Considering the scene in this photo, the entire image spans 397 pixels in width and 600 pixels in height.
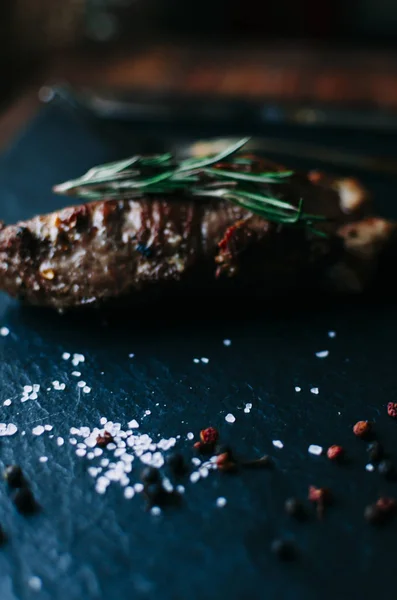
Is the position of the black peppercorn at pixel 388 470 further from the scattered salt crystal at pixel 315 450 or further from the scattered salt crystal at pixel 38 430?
the scattered salt crystal at pixel 38 430

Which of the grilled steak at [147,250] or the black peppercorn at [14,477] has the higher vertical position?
the grilled steak at [147,250]

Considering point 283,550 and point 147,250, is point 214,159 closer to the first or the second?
point 147,250

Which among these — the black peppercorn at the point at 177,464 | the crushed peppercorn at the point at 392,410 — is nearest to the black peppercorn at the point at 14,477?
the black peppercorn at the point at 177,464

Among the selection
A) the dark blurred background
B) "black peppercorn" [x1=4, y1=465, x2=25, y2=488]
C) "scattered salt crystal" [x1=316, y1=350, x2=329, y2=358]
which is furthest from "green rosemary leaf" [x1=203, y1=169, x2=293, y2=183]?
the dark blurred background

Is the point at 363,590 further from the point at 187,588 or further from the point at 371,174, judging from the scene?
the point at 371,174

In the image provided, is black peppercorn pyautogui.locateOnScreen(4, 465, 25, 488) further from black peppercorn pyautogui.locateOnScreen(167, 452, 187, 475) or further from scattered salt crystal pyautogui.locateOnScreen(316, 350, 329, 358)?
scattered salt crystal pyautogui.locateOnScreen(316, 350, 329, 358)

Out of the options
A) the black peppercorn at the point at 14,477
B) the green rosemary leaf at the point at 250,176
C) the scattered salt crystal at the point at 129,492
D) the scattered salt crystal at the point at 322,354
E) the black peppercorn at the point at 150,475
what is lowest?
the scattered salt crystal at the point at 322,354
